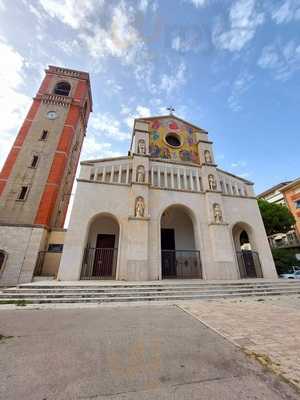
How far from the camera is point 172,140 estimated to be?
15398 mm

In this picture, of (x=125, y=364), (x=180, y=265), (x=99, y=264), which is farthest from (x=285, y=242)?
(x=125, y=364)

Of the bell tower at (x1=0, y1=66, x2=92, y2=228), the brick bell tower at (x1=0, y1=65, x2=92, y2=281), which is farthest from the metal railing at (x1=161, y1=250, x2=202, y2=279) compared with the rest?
the bell tower at (x1=0, y1=66, x2=92, y2=228)

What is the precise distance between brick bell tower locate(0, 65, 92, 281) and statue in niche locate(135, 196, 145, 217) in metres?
6.61

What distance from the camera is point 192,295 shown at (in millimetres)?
7336

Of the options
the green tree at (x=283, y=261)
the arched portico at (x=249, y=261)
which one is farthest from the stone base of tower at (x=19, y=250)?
the green tree at (x=283, y=261)

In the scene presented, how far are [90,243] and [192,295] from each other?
7.62 meters

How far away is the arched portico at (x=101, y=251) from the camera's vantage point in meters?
10.5

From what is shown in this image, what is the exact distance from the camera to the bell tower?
41.1 feet

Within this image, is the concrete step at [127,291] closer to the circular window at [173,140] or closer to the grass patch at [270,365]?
the grass patch at [270,365]

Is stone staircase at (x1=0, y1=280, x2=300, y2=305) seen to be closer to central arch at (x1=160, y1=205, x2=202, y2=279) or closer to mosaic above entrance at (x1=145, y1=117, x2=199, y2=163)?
central arch at (x1=160, y1=205, x2=202, y2=279)

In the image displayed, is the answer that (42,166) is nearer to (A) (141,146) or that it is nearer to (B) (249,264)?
(A) (141,146)

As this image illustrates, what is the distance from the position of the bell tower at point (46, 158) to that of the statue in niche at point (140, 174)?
6650 mm

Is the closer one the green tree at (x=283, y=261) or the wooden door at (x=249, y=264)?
the wooden door at (x=249, y=264)

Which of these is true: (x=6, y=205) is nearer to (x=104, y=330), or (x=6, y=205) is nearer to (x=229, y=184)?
(x=104, y=330)
